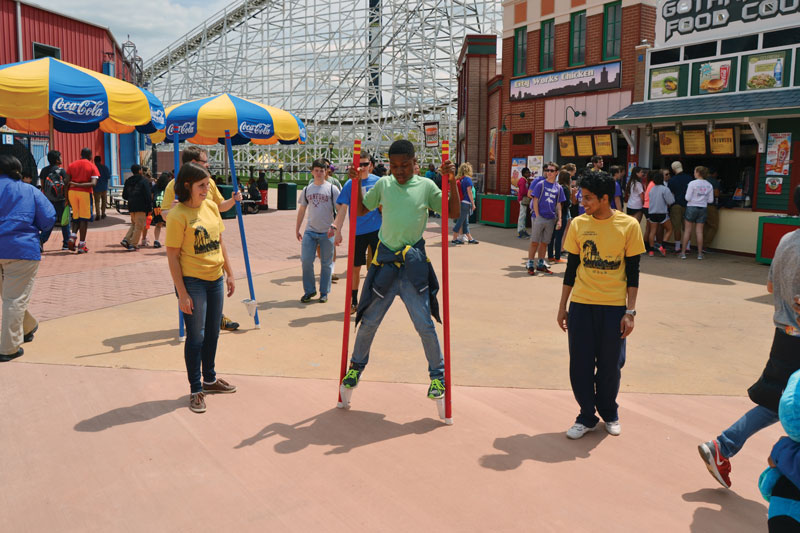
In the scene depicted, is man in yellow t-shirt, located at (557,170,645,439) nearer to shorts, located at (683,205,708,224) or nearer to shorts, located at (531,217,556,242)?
shorts, located at (531,217,556,242)

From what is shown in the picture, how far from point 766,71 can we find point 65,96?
1281 centimetres

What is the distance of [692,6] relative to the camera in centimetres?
1432

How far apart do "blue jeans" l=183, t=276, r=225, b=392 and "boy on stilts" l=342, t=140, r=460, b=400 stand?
104 centimetres

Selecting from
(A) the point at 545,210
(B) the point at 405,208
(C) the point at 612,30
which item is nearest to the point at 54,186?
(A) the point at 545,210

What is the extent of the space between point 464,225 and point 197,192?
33.8ft

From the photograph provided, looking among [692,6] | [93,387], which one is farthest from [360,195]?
[692,6]

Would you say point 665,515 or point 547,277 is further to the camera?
point 547,277

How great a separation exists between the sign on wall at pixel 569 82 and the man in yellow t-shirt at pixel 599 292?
1414cm

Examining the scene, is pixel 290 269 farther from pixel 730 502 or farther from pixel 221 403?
pixel 730 502

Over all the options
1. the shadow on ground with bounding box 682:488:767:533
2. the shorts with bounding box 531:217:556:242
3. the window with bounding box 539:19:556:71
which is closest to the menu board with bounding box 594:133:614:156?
the window with bounding box 539:19:556:71

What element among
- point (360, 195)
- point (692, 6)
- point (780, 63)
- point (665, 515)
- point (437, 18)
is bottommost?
point (665, 515)

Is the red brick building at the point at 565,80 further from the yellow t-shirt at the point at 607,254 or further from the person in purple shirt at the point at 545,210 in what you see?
the yellow t-shirt at the point at 607,254

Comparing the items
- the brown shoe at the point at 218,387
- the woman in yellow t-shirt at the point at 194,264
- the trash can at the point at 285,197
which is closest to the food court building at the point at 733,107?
the brown shoe at the point at 218,387

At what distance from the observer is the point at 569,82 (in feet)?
59.9
